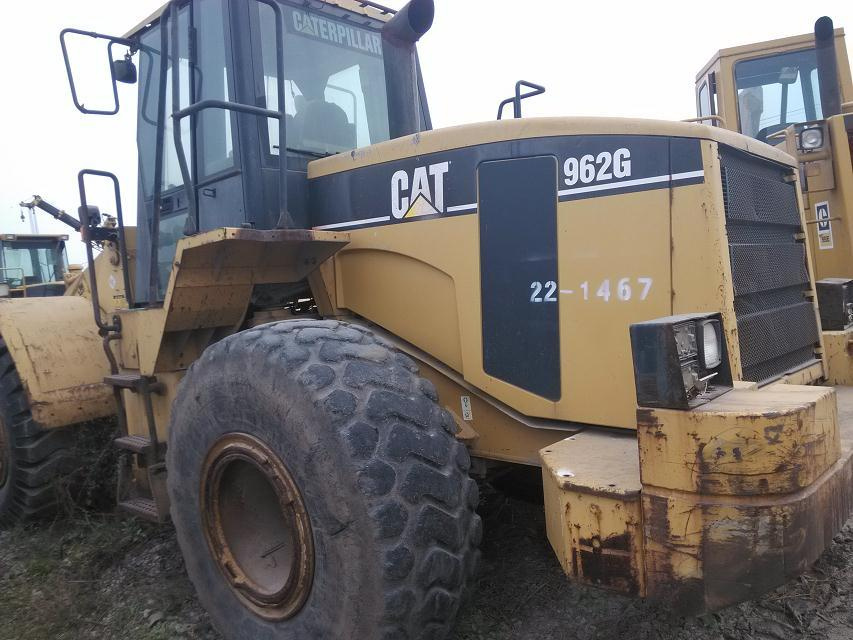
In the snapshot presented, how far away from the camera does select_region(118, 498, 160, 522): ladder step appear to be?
3.51m

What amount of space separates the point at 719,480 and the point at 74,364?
12.5 feet

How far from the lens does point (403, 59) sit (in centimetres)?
347

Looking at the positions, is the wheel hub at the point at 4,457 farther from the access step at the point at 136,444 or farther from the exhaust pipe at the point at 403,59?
the exhaust pipe at the point at 403,59

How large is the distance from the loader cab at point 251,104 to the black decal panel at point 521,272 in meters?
0.97

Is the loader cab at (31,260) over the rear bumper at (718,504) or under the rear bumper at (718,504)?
over

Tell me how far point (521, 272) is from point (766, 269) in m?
1.05

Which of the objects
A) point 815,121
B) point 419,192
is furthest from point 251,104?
point 815,121

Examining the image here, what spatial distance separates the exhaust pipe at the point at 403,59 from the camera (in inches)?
131

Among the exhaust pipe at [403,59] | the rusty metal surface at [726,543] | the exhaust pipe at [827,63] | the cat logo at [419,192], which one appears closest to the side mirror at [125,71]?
the exhaust pipe at [403,59]

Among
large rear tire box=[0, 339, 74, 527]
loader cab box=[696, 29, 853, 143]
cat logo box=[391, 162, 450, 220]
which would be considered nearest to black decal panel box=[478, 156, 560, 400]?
cat logo box=[391, 162, 450, 220]

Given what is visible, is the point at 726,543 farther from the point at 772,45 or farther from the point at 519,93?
the point at 772,45

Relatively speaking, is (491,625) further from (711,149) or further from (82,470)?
(82,470)

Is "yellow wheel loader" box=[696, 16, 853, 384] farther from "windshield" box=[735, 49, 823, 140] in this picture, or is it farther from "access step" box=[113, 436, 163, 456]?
"access step" box=[113, 436, 163, 456]

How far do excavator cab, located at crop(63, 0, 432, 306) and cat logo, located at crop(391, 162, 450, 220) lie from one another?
0.50 metres
